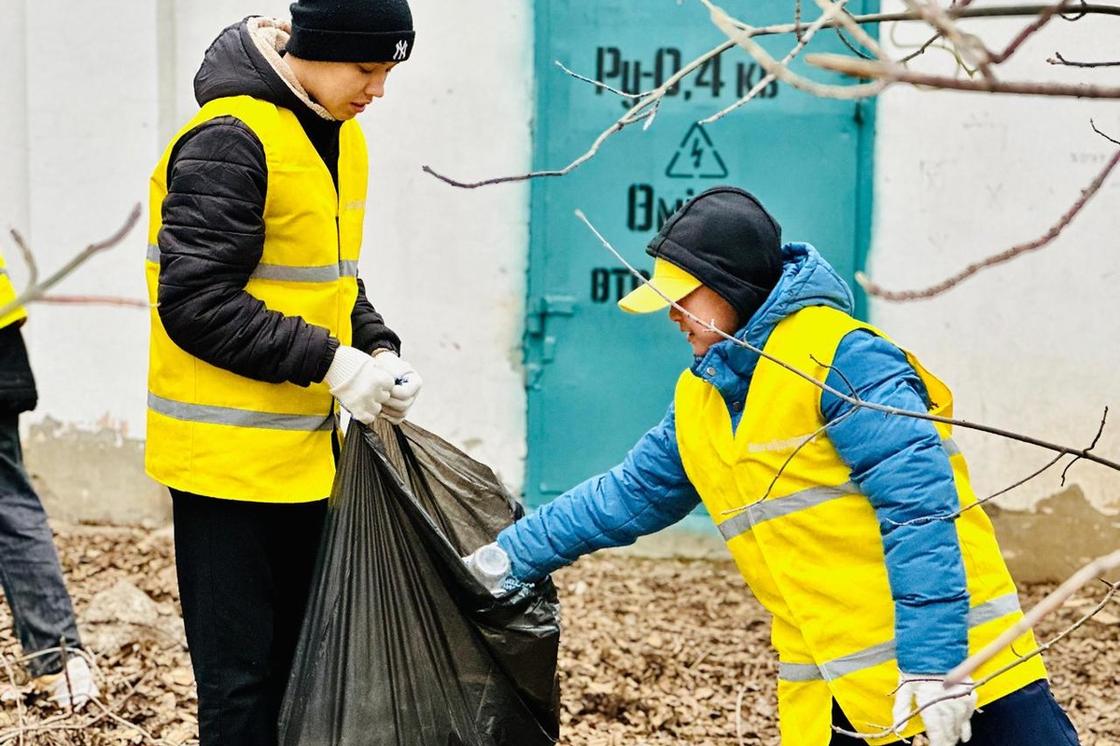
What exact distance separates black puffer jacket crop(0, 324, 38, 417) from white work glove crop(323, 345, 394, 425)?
138 centimetres

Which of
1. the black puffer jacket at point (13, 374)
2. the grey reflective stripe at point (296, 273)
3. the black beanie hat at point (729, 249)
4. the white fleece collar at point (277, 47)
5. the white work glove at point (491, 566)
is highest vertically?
the white fleece collar at point (277, 47)

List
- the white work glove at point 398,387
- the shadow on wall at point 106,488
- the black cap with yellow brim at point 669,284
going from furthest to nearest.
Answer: the shadow on wall at point 106,488
the white work glove at point 398,387
the black cap with yellow brim at point 669,284

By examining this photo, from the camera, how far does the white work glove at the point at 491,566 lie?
116 inches

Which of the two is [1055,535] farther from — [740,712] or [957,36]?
[957,36]

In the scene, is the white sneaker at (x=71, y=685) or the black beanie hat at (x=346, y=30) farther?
the white sneaker at (x=71, y=685)

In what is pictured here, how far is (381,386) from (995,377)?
3.11 m

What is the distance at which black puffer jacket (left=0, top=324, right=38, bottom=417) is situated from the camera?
12.6 feet

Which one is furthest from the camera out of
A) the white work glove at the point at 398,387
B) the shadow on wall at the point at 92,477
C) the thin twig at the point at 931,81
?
the shadow on wall at the point at 92,477

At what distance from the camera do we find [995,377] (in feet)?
17.4

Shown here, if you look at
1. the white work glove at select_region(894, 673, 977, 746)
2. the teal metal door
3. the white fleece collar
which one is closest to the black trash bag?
the white fleece collar

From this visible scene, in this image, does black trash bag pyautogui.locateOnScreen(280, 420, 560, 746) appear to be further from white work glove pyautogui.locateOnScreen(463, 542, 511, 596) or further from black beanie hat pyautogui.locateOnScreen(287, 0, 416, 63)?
black beanie hat pyautogui.locateOnScreen(287, 0, 416, 63)

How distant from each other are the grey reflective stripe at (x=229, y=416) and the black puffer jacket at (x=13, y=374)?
1131mm

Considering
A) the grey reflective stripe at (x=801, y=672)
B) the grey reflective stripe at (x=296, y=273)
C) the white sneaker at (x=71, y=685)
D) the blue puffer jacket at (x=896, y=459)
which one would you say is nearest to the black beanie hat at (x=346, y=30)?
the grey reflective stripe at (x=296, y=273)

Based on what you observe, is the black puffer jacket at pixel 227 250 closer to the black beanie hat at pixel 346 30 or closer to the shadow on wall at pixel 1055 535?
the black beanie hat at pixel 346 30
